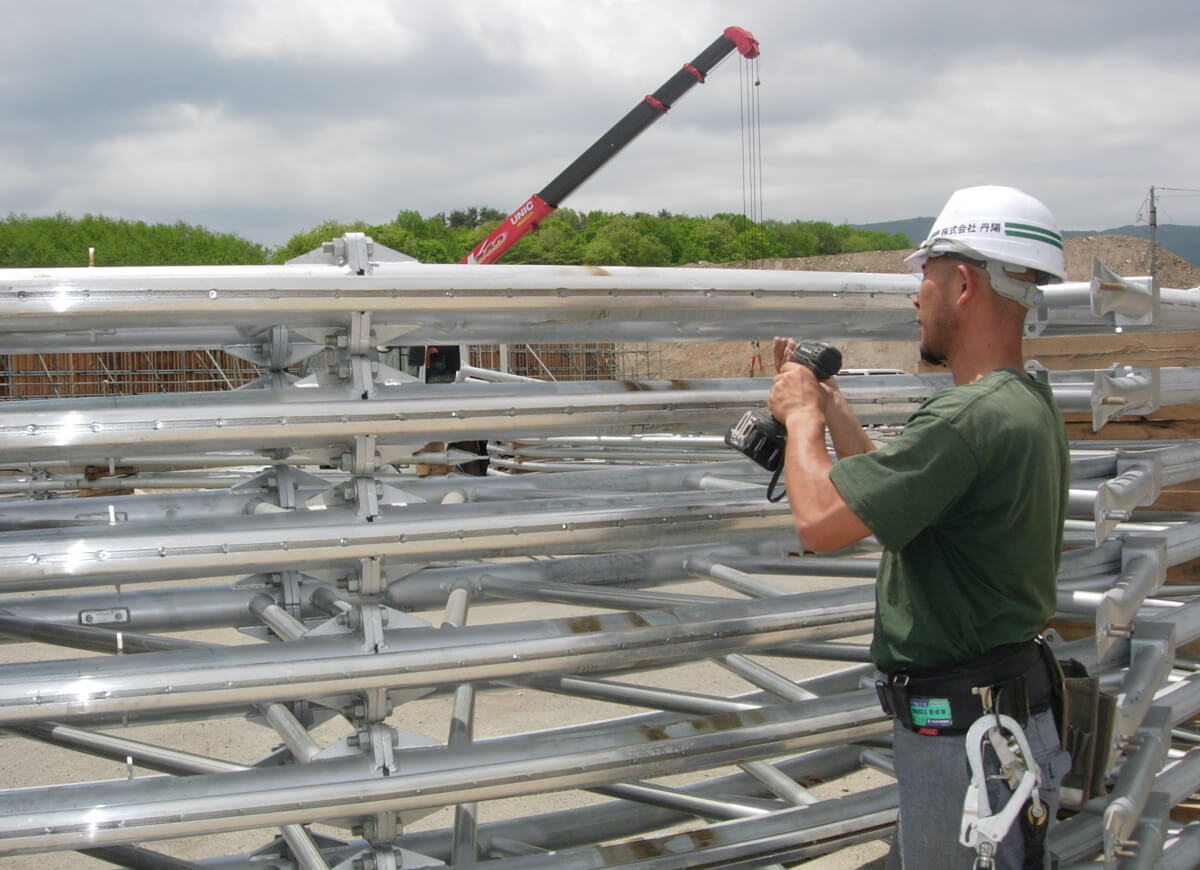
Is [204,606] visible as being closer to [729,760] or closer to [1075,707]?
[729,760]

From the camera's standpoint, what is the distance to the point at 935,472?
1.96m

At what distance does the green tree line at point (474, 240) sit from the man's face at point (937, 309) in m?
41.4

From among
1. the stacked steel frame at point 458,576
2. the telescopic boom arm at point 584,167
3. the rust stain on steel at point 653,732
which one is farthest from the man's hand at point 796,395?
the telescopic boom arm at point 584,167

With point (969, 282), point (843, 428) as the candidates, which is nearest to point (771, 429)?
point (843, 428)

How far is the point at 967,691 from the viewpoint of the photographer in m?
2.09

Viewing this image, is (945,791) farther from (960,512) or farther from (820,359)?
(820,359)

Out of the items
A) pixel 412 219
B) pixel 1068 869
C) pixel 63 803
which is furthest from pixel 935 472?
pixel 412 219

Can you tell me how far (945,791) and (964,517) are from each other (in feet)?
1.83

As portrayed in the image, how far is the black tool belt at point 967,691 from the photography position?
2092mm

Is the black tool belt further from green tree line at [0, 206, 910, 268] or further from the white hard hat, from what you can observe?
green tree line at [0, 206, 910, 268]

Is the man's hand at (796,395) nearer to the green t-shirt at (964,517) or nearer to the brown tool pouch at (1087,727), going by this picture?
the green t-shirt at (964,517)

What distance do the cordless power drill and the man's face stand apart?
0.66 ft

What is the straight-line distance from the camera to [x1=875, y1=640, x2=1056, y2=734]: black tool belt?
2.09 m

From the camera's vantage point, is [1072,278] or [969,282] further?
[1072,278]
